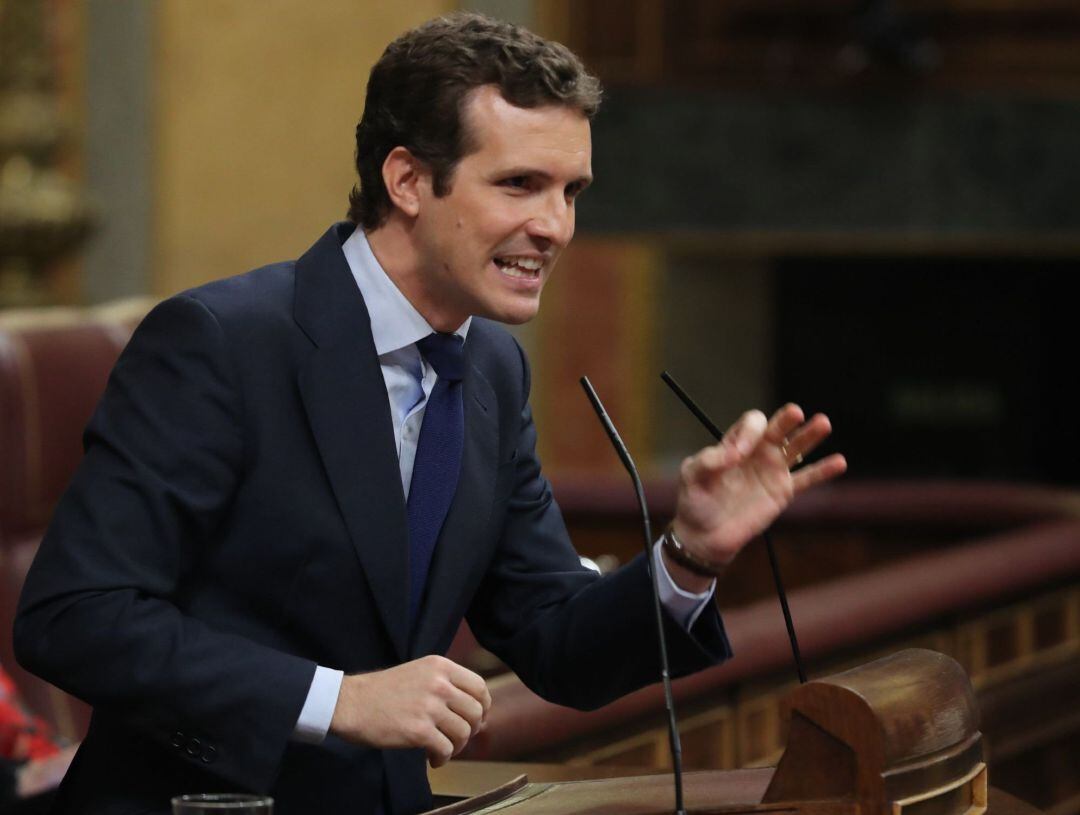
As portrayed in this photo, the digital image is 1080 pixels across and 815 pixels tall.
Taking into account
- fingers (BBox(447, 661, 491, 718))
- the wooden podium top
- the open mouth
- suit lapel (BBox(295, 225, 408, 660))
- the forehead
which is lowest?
the wooden podium top

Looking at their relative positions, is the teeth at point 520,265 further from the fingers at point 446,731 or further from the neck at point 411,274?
the fingers at point 446,731

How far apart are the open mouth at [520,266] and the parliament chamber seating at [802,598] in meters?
0.75

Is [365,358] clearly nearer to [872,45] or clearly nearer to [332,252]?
[332,252]

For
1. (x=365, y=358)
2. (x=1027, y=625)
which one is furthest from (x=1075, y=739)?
(x=365, y=358)

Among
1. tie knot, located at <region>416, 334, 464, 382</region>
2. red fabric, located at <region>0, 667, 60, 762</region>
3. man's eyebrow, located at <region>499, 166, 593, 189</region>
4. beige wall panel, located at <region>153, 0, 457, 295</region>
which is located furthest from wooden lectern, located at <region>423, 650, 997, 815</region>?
beige wall panel, located at <region>153, 0, 457, 295</region>

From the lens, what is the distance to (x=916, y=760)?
148 cm

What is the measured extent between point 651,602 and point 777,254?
5.19m

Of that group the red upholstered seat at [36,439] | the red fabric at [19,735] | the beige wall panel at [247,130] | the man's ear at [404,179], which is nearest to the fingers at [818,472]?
the man's ear at [404,179]

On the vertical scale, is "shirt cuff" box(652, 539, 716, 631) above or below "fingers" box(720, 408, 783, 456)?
below

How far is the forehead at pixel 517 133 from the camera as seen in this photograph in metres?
1.73

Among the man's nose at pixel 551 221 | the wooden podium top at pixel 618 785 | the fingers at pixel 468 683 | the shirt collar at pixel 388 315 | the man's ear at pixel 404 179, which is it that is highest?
the man's ear at pixel 404 179

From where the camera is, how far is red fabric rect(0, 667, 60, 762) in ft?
8.17

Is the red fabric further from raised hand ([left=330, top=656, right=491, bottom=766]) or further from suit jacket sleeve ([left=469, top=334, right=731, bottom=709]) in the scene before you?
raised hand ([left=330, top=656, right=491, bottom=766])

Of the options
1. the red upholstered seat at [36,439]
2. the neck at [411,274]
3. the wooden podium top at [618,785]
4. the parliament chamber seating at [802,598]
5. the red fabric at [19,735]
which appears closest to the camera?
the wooden podium top at [618,785]
